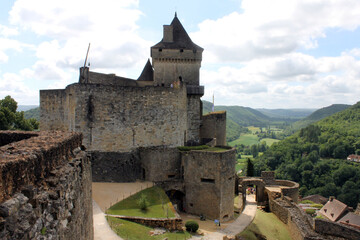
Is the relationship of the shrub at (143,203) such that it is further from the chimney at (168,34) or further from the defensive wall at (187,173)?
the chimney at (168,34)

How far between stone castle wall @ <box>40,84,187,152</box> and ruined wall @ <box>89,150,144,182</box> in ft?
1.41

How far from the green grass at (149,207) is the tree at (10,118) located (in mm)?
19924

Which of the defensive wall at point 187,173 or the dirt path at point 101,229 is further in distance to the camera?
the defensive wall at point 187,173

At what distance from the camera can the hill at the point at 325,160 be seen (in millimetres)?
66125

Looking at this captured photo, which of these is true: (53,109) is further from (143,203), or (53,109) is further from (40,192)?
(40,192)

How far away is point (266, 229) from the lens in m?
22.5

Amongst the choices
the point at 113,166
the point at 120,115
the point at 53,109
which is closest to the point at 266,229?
the point at 113,166

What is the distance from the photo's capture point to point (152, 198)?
1953cm

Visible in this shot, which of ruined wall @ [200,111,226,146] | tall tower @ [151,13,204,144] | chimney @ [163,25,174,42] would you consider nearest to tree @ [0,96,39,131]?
tall tower @ [151,13,204,144]

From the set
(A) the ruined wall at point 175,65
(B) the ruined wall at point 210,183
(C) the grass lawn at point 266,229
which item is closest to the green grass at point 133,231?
(B) the ruined wall at point 210,183

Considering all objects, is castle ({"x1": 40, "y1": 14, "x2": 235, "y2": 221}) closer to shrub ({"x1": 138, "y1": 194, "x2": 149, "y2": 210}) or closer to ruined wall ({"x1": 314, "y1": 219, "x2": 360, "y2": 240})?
shrub ({"x1": 138, "y1": 194, "x2": 149, "y2": 210})

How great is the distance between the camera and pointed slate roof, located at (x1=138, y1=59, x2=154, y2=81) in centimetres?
3225


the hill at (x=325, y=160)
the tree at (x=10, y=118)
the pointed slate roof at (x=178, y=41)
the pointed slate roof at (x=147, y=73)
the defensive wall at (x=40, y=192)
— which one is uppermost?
the pointed slate roof at (x=178, y=41)

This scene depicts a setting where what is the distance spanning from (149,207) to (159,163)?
448 cm
